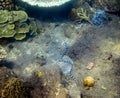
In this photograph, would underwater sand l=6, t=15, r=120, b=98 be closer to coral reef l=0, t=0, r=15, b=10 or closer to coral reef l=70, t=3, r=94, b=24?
coral reef l=70, t=3, r=94, b=24

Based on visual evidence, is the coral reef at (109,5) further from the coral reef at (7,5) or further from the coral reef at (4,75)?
the coral reef at (4,75)

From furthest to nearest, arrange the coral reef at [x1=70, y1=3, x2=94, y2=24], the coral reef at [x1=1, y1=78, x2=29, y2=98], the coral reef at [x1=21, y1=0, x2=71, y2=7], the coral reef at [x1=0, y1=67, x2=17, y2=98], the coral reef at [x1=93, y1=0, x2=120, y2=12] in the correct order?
the coral reef at [x1=93, y1=0, x2=120, y2=12], the coral reef at [x1=70, y1=3, x2=94, y2=24], the coral reef at [x1=21, y1=0, x2=71, y2=7], the coral reef at [x1=0, y1=67, x2=17, y2=98], the coral reef at [x1=1, y1=78, x2=29, y2=98]

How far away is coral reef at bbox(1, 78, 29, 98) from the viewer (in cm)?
537

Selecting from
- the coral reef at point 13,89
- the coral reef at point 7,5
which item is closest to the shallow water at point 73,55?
the coral reef at point 13,89

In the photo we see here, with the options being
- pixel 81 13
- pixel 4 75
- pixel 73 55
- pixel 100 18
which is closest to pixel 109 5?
pixel 100 18

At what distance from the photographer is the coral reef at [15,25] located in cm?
712

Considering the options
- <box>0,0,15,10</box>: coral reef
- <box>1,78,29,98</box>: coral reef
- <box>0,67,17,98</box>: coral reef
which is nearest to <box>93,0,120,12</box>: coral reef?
<box>0,0,15,10</box>: coral reef

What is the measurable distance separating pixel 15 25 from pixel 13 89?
264 centimetres

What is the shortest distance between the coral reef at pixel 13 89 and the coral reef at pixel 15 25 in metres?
2.04

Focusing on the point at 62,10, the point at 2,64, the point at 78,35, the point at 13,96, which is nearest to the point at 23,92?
the point at 13,96

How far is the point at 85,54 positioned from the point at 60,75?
1335 mm

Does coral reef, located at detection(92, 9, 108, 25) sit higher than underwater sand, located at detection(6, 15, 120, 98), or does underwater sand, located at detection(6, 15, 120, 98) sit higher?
coral reef, located at detection(92, 9, 108, 25)

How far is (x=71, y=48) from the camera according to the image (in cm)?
713

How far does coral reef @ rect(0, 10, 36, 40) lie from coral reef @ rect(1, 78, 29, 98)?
6.71 ft
